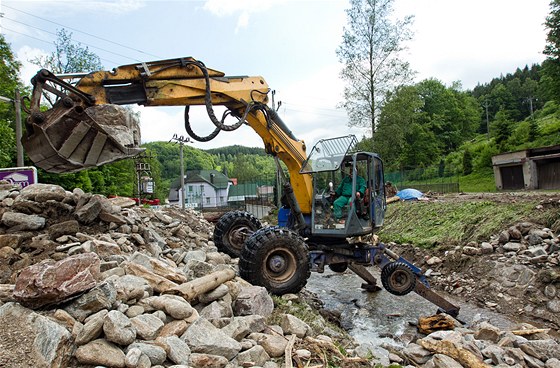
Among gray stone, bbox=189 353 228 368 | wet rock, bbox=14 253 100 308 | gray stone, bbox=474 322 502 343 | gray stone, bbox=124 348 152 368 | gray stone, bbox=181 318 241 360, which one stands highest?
wet rock, bbox=14 253 100 308

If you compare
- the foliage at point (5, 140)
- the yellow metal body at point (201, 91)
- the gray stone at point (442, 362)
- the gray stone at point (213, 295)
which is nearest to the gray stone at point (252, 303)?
the gray stone at point (213, 295)

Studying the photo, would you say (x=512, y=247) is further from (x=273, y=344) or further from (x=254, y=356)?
(x=254, y=356)

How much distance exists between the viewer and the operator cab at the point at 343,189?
279 inches

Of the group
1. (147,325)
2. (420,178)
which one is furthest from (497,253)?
(420,178)

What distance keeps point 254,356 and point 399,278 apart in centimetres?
446

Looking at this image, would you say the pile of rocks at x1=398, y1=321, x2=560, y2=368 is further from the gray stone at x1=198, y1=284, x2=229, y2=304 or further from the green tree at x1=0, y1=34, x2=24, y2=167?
the green tree at x1=0, y1=34, x2=24, y2=167

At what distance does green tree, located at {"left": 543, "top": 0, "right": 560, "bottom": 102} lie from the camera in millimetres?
34281

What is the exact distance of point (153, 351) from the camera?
3.21 meters

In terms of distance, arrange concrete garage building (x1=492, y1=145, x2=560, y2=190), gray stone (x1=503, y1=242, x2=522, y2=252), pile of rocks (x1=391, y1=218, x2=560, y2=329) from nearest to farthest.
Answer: pile of rocks (x1=391, y1=218, x2=560, y2=329) → gray stone (x1=503, y1=242, x2=522, y2=252) → concrete garage building (x1=492, y1=145, x2=560, y2=190)

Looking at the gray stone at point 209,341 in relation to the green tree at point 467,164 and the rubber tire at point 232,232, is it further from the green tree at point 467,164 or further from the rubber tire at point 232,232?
the green tree at point 467,164

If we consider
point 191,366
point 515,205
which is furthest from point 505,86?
point 191,366

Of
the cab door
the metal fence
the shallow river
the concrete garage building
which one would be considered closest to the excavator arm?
the cab door

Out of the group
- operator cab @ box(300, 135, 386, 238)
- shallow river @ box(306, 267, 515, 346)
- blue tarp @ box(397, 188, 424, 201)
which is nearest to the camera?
shallow river @ box(306, 267, 515, 346)

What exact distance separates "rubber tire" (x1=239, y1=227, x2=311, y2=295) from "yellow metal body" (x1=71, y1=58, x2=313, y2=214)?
57.2 inches
